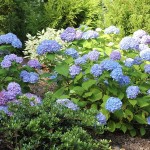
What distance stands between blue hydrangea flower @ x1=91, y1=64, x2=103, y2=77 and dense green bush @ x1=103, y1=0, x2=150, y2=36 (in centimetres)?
366

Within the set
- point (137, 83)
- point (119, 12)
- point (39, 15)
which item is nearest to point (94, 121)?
point (137, 83)

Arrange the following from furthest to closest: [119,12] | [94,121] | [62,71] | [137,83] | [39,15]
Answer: [39,15] → [119,12] → [137,83] → [62,71] → [94,121]

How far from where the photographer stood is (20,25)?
890cm

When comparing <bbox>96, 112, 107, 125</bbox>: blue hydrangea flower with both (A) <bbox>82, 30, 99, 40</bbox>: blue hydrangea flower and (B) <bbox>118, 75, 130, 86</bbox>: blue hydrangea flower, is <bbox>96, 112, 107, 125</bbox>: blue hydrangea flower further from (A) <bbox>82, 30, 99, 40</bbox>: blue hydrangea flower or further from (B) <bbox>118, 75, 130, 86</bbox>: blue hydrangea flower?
(A) <bbox>82, 30, 99, 40</bbox>: blue hydrangea flower

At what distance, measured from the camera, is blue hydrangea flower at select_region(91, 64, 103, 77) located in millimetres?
4617

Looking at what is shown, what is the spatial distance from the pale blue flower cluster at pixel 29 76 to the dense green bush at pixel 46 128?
3.33ft

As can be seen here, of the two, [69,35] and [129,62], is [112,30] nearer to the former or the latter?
[69,35]

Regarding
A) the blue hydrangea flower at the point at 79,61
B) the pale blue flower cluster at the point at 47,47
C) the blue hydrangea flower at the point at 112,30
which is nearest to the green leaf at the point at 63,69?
the blue hydrangea flower at the point at 79,61

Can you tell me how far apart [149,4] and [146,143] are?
4.08 meters

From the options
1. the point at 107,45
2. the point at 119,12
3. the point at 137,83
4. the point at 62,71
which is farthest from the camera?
the point at 119,12

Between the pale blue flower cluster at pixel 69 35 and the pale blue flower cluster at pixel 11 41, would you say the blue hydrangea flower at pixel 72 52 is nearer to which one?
the pale blue flower cluster at pixel 69 35

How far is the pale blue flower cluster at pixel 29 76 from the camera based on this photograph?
16.3ft

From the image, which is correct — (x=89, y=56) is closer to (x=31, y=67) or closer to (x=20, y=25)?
(x=31, y=67)

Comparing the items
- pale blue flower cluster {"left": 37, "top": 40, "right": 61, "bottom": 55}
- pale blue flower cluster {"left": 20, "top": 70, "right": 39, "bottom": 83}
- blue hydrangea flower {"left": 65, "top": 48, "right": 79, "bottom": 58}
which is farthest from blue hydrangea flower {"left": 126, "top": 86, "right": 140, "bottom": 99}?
pale blue flower cluster {"left": 20, "top": 70, "right": 39, "bottom": 83}
